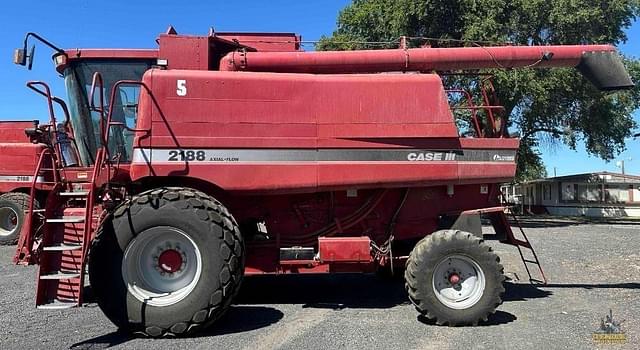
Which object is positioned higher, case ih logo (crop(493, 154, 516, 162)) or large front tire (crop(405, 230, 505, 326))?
case ih logo (crop(493, 154, 516, 162))

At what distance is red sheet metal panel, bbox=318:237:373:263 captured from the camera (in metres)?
6.75

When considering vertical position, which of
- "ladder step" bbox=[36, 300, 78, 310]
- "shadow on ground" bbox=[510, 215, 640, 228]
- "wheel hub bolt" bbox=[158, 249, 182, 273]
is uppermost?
"wheel hub bolt" bbox=[158, 249, 182, 273]

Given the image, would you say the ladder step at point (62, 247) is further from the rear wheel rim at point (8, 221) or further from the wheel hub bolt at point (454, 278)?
the rear wheel rim at point (8, 221)

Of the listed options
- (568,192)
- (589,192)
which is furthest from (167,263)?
(589,192)

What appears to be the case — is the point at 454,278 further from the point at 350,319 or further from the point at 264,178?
the point at 264,178

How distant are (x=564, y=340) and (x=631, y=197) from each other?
3823 centimetres

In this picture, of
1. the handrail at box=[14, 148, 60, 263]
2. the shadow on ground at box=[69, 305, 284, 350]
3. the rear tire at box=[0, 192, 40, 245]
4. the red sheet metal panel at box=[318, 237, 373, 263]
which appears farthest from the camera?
the rear tire at box=[0, 192, 40, 245]

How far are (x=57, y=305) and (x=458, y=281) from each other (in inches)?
165

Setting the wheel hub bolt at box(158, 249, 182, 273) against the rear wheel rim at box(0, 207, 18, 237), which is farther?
the rear wheel rim at box(0, 207, 18, 237)

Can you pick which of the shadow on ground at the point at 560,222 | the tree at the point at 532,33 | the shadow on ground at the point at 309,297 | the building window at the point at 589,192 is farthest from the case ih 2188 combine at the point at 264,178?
the building window at the point at 589,192

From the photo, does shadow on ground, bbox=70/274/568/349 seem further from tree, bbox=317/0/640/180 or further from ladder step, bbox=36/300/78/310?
tree, bbox=317/0/640/180

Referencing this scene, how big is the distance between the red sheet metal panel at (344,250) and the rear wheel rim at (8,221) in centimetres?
1112

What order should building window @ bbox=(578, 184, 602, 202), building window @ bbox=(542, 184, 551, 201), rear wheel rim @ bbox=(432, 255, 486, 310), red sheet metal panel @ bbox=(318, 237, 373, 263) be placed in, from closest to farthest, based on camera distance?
rear wheel rim @ bbox=(432, 255, 486, 310)
red sheet metal panel @ bbox=(318, 237, 373, 263)
building window @ bbox=(578, 184, 602, 202)
building window @ bbox=(542, 184, 551, 201)

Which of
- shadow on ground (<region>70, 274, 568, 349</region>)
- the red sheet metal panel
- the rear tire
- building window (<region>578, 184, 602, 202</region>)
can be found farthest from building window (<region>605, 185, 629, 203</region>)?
the red sheet metal panel
